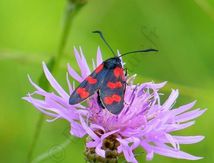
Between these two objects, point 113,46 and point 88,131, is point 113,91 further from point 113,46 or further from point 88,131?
point 113,46

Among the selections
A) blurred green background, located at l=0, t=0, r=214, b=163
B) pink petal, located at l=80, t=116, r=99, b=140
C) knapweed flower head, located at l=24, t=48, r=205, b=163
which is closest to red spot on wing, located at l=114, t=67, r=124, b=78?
knapweed flower head, located at l=24, t=48, r=205, b=163

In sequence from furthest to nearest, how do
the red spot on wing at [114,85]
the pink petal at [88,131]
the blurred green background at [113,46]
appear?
the blurred green background at [113,46]
the red spot on wing at [114,85]
the pink petal at [88,131]

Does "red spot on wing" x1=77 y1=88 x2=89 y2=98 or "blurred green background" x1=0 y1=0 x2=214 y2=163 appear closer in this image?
"red spot on wing" x1=77 y1=88 x2=89 y2=98

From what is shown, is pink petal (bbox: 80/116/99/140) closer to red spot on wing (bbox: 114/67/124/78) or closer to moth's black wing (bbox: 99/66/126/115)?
moth's black wing (bbox: 99/66/126/115)

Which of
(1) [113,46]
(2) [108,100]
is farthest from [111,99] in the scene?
(1) [113,46]

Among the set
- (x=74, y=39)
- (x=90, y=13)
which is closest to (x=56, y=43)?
(x=74, y=39)

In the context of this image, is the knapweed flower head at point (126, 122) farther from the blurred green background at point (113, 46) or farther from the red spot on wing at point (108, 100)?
the blurred green background at point (113, 46)

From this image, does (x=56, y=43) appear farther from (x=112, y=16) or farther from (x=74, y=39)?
(x=112, y=16)

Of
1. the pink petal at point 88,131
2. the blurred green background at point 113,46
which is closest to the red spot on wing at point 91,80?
the pink petal at point 88,131
